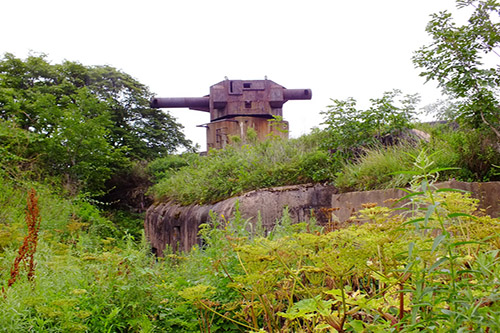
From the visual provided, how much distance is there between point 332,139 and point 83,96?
10.7 meters

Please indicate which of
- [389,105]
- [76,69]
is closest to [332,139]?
[389,105]

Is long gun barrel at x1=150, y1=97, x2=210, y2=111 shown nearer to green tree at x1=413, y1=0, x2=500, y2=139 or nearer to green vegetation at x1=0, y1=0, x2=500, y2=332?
green vegetation at x1=0, y1=0, x2=500, y2=332

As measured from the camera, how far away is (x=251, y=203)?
20.9ft

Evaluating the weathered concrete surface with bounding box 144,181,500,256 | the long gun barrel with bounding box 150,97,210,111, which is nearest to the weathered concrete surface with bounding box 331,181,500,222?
the weathered concrete surface with bounding box 144,181,500,256

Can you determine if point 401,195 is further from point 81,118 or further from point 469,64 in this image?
point 81,118

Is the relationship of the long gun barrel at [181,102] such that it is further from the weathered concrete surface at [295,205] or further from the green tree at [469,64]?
the green tree at [469,64]

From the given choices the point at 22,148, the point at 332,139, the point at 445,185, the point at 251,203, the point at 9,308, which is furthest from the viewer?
the point at 22,148

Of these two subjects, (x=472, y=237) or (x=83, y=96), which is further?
(x=83, y=96)

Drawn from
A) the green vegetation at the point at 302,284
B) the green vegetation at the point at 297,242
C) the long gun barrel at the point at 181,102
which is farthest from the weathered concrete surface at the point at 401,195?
the long gun barrel at the point at 181,102

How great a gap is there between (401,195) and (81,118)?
11382 millimetres

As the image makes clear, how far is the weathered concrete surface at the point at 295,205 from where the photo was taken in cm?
420

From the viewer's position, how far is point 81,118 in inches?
528

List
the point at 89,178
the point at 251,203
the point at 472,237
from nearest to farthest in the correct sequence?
the point at 472,237 < the point at 251,203 < the point at 89,178

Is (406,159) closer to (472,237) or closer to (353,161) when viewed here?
(353,161)
